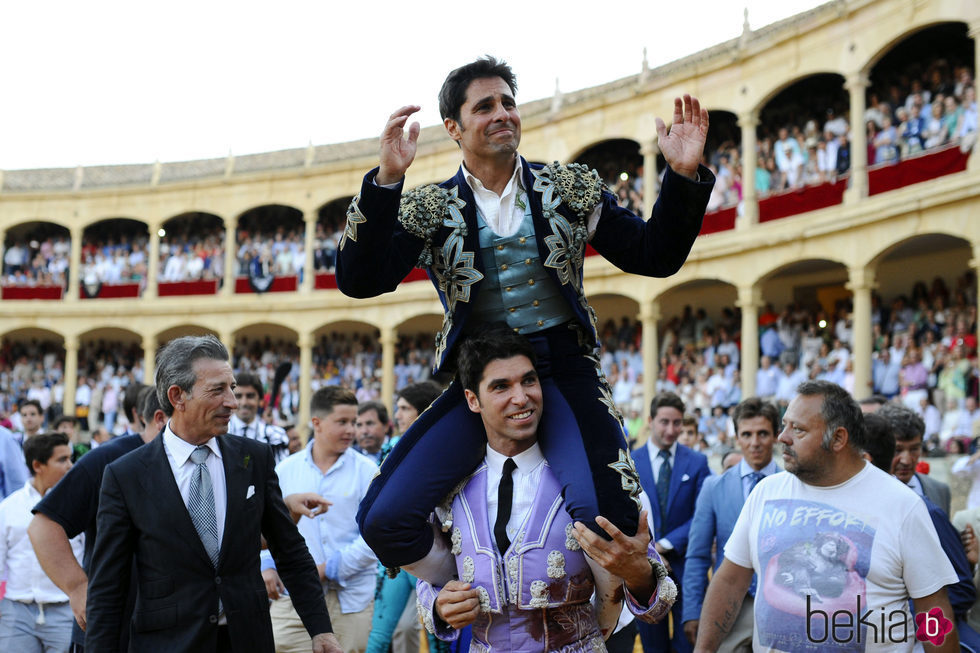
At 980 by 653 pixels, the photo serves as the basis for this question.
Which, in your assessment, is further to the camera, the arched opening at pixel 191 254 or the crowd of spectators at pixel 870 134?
the arched opening at pixel 191 254

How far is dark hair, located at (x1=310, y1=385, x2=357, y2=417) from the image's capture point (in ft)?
19.2

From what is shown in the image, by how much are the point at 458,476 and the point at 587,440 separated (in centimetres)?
45

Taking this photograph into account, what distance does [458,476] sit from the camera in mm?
3180

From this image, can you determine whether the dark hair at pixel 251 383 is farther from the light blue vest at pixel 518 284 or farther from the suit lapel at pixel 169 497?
the light blue vest at pixel 518 284

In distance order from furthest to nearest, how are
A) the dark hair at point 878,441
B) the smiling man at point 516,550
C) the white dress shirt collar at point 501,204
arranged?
the dark hair at point 878,441
the white dress shirt collar at point 501,204
the smiling man at point 516,550

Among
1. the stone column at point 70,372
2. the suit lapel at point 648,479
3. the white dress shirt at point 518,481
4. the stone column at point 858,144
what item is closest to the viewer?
the white dress shirt at point 518,481

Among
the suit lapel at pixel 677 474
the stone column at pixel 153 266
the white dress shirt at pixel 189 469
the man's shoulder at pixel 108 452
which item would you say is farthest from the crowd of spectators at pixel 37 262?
the white dress shirt at pixel 189 469

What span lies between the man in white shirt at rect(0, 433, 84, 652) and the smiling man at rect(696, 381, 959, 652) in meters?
3.51

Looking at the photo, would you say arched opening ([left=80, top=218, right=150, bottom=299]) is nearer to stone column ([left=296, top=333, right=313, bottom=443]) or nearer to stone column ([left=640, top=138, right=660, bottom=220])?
stone column ([left=296, top=333, right=313, bottom=443])

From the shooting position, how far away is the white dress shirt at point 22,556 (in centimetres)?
518

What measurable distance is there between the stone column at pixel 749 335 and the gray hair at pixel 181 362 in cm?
1427

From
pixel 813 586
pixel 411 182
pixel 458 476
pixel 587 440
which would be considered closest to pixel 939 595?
pixel 813 586

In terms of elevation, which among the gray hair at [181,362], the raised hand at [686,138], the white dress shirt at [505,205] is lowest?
the gray hair at [181,362]

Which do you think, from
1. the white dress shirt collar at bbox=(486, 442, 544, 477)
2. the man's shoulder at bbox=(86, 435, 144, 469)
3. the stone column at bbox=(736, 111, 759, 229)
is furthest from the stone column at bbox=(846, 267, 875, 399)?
the white dress shirt collar at bbox=(486, 442, 544, 477)
